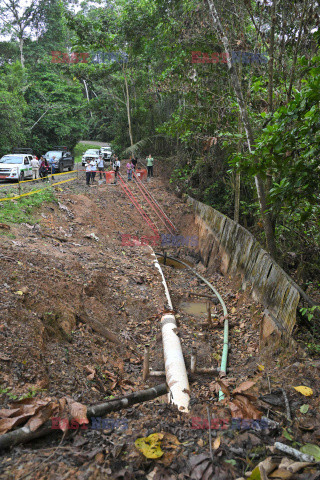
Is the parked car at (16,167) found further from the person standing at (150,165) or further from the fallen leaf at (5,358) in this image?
the fallen leaf at (5,358)

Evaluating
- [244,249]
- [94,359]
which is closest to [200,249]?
[244,249]

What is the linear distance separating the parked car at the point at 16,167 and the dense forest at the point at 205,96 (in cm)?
579

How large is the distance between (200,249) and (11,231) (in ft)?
26.4

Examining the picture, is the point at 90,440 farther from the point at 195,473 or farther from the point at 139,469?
the point at 195,473

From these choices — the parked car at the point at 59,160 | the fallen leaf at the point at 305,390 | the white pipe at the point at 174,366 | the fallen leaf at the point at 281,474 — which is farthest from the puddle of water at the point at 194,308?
the parked car at the point at 59,160

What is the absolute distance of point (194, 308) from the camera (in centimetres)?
1060

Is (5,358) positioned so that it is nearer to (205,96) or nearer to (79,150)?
(205,96)

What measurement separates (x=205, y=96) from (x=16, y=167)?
439 inches

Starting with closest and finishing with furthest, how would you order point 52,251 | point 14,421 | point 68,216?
point 14,421, point 52,251, point 68,216

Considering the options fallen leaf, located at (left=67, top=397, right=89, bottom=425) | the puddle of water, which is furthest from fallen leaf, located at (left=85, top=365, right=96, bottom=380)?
the puddle of water

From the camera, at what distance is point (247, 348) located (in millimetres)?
7273

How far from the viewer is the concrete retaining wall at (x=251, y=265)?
21.7ft

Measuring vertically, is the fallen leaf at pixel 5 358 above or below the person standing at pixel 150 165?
below

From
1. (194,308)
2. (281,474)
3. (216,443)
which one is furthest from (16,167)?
(281,474)
